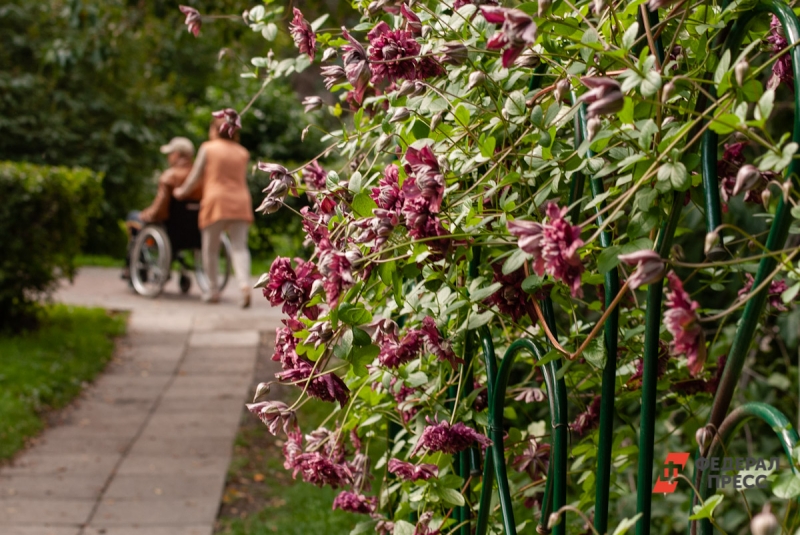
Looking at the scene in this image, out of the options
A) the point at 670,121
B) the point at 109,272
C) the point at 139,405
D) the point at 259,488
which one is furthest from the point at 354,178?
the point at 109,272

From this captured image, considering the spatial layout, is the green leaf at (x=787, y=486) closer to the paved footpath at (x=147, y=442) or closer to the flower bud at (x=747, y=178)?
the flower bud at (x=747, y=178)

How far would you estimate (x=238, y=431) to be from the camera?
18.8ft

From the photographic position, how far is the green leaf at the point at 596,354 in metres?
1.16

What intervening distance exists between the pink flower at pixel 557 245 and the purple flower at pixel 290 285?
44 cm

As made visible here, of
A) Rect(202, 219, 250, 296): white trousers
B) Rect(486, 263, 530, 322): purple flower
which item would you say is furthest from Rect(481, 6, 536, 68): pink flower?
Rect(202, 219, 250, 296): white trousers

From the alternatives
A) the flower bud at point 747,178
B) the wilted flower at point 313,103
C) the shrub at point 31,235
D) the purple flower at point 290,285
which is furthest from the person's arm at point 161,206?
the flower bud at point 747,178

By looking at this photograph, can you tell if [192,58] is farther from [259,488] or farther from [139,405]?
[259,488]

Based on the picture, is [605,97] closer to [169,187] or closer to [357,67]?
[357,67]

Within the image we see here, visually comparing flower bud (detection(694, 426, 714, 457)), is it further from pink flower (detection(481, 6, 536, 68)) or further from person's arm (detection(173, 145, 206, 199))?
person's arm (detection(173, 145, 206, 199))

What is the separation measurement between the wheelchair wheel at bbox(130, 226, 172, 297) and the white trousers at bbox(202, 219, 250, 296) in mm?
451

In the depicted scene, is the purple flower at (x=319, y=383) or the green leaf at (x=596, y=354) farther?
the purple flower at (x=319, y=383)

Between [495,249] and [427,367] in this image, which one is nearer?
[495,249]

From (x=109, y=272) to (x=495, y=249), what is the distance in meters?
11.7

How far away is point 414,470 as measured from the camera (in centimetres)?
144
